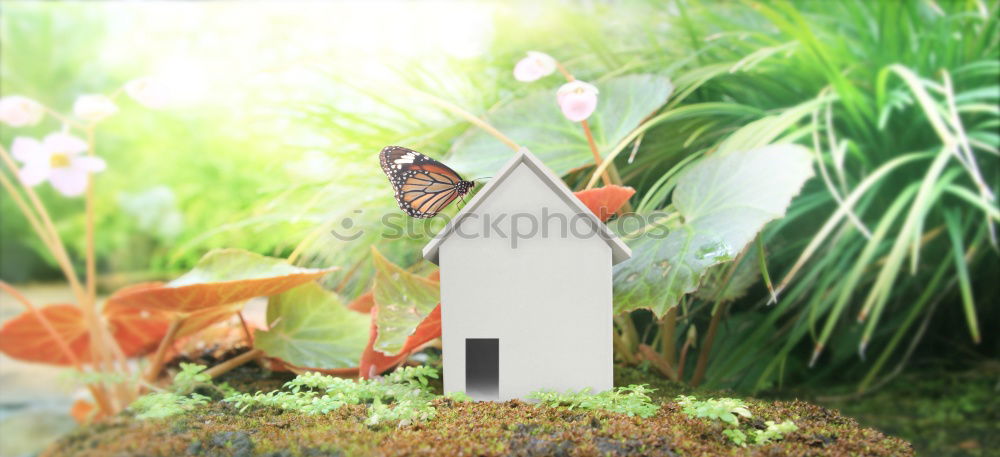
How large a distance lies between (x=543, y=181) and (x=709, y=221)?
0.18m

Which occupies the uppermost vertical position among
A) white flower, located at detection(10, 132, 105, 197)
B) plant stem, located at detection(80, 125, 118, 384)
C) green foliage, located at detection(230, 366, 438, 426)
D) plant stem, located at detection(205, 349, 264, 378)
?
white flower, located at detection(10, 132, 105, 197)

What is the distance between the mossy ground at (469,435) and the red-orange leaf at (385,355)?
4.0 inches

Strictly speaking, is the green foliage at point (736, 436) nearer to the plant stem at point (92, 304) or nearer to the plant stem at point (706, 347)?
the plant stem at point (706, 347)

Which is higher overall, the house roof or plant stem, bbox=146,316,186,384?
the house roof

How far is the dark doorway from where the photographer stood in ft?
2.18

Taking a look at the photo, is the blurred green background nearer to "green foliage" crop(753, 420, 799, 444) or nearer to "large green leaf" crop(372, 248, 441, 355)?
"large green leaf" crop(372, 248, 441, 355)

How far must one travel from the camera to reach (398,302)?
29.0 inches

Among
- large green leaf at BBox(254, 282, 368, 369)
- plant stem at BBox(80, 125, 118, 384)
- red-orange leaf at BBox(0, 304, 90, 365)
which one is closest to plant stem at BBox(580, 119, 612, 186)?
large green leaf at BBox(254, 282, 368, 369)

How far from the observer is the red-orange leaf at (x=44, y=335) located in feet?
2.85

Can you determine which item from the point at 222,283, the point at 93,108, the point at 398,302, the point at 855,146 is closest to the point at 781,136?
the point at 855,146

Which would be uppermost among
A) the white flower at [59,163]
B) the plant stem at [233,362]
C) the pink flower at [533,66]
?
the pink flower at [533,66]

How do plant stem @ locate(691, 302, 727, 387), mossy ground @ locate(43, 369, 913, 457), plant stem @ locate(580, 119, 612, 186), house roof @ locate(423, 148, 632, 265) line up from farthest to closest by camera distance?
plant stem @ locate(691, 302, 727, 387) → plant stem @ locate(580, 119, 612, 186) → house roof @ locate(423, 148, 632, 265) → mossy ground @ locate(43, 369, 913, 457)

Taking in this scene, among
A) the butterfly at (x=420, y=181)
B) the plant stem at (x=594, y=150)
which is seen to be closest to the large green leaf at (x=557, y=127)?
the plant stem at (x=594, y=150)

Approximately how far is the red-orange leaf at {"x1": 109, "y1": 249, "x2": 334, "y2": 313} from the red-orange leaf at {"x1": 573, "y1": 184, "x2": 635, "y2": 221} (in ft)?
0.97
